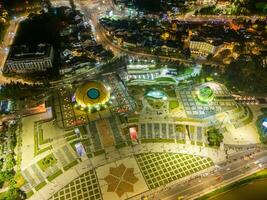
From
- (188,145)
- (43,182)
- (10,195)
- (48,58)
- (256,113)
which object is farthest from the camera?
(48,58)

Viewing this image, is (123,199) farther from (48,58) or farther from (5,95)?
(48,58)

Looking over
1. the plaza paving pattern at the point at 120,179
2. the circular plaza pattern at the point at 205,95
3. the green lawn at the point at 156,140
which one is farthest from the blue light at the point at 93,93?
the circular plaza pattern at the point at 205,95

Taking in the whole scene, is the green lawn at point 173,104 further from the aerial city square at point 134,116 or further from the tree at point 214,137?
the tree at point 214,137

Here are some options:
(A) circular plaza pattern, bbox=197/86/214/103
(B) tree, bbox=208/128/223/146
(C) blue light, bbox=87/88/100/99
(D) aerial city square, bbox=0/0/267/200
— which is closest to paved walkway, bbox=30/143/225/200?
(D) aerial city square, bbox=0/0/267/200

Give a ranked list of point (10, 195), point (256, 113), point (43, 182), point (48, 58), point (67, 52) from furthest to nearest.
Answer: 1. point (67, 52)
2. point (48, 58)
3. point (256, 113)
4. point (43, 182)
5. point (10, 195)

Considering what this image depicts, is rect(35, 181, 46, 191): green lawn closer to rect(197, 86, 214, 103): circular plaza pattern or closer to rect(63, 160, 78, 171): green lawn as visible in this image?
rect(63, 160, 78, 171): green lawn

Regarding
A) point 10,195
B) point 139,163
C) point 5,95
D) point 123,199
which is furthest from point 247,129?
point 5,95
